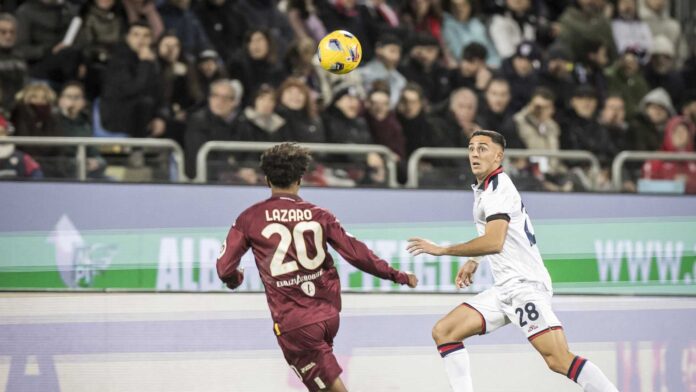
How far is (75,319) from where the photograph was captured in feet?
26.8

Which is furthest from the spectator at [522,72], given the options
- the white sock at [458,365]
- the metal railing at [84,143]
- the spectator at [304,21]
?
the white sock at [458,365]

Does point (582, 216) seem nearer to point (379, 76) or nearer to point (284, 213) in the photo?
point (379, 76)

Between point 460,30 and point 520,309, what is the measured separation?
760cm

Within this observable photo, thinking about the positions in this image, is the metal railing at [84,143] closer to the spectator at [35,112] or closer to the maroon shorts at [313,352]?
the spectator at [35,112]

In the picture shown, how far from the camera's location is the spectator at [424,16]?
1405cm

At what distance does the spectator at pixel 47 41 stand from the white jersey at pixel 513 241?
5.65 m

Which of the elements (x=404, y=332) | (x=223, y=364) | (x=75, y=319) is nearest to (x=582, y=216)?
(x=404, y=332)

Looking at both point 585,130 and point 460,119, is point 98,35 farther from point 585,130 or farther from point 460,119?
point 585,130

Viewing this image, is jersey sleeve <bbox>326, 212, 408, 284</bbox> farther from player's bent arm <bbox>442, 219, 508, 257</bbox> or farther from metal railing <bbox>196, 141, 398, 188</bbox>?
metal railing <bbox>196, 141, 398, 188</bbox>

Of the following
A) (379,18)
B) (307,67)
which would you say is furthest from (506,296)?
(379,18)

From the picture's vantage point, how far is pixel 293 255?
643cm

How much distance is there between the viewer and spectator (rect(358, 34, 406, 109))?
41.8 feet

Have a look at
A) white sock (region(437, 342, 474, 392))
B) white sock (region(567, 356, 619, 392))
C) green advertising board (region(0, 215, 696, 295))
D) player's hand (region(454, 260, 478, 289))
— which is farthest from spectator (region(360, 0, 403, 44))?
white sock (region(567, 356, 619, 392))

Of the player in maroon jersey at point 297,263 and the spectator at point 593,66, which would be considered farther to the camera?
the spectator at point 593,66
